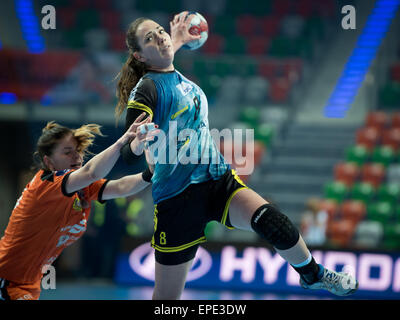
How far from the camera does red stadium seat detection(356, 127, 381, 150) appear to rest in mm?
11430

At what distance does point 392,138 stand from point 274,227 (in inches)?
341

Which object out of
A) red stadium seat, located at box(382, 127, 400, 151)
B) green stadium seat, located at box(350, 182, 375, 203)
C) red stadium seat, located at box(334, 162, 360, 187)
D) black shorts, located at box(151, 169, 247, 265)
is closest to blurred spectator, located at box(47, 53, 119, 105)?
red stadium seat, located at box(334, 162, 360, 187)

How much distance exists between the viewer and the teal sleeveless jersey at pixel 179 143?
356 cm

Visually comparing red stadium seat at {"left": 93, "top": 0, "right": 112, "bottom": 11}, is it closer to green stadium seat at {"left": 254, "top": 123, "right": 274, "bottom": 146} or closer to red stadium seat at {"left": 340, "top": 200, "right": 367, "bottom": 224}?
green stadium seat at {"left": 254, "top": 123, "right": 274, "bottom": 146}

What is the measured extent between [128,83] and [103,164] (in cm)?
74

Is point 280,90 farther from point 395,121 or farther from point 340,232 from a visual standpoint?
point 340,232

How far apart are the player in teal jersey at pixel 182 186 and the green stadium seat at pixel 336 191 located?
702 cm

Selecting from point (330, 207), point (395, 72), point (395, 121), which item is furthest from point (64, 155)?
point (395, 72)

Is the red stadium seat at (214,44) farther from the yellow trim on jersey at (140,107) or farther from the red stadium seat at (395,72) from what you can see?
the yellow trim on jersey at (140,107)

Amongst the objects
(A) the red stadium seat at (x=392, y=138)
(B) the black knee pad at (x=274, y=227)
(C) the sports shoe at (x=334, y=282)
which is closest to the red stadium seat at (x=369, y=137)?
(A) the red stadium seat at (x=392, y=138)

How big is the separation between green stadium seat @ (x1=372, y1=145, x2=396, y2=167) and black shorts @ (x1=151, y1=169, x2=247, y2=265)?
319 inches

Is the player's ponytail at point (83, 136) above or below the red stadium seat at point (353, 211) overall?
above

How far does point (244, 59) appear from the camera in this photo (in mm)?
10414

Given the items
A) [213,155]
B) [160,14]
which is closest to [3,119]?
[160,14]
